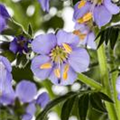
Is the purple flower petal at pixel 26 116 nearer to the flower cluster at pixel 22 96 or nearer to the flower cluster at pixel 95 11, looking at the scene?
the flower cluster at pixel 22 96

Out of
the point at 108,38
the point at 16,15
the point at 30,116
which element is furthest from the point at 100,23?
the point at 16,15

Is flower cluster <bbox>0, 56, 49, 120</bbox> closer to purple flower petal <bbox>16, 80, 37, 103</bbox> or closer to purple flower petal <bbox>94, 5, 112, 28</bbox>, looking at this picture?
purple flower petal <bbox>16, 80, 37, 103</bbox>

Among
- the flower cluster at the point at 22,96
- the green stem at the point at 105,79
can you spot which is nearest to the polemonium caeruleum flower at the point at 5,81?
the flower cluster at the point at 22,96

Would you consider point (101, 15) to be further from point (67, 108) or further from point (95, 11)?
point (67, 108)

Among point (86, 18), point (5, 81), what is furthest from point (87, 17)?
point (5, 81)

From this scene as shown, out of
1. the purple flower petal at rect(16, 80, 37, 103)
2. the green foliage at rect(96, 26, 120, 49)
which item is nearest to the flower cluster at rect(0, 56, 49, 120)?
the purple flower petal at rect(16, 80, 37, 103)

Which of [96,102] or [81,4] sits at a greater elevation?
[81,4]
